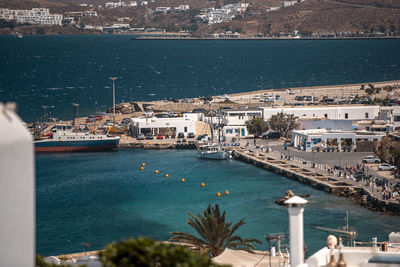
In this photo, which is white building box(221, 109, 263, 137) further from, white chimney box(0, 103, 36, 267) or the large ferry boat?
white chimney box(0, 103, 36, 267)

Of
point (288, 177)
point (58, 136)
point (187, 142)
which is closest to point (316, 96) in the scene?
point (187, 142)

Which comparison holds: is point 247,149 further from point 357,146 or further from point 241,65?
point 241,65

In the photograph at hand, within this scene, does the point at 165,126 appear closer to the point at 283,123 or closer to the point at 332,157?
the point at 283,123

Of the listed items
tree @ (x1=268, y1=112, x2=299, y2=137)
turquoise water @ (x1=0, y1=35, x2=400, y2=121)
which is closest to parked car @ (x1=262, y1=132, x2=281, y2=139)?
tree @ (x1=268, y1=112, x2=299, y2=137)

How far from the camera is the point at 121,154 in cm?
5881

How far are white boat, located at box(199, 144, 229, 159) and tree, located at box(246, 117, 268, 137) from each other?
513 cm

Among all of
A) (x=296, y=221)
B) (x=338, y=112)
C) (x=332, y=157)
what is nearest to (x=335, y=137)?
(x=332, y=157)

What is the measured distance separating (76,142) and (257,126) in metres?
15.2

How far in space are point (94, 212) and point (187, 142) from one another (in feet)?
72.9

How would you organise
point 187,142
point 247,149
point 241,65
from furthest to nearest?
point 241,65, point 187,142, point 247,149

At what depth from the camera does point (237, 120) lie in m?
63.6

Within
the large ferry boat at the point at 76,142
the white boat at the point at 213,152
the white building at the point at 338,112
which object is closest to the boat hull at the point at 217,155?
the white boat at the point at 213,152

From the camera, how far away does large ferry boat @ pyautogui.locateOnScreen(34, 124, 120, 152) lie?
200 ft

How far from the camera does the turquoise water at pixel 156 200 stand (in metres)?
33.7
